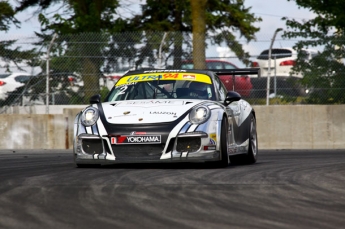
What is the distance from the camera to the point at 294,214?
6.11m

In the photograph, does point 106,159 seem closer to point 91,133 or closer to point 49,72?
point 91,133

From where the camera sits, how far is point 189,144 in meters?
10.2

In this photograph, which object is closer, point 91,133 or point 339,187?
point 339,187

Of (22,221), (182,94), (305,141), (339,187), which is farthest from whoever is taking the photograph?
(305,141)

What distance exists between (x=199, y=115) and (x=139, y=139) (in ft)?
2.23

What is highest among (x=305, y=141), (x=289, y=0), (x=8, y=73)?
(x=289, y=0)

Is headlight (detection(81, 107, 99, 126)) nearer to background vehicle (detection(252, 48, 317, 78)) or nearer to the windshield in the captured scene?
the windshield

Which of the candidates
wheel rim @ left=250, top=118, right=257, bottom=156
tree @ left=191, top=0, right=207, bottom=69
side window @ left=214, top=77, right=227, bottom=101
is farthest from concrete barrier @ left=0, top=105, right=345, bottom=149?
side window @ left=214, top=77, right=227, bottom=101

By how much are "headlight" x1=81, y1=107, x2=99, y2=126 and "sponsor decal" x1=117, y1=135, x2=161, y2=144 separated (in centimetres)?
42

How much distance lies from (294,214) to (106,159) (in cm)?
430

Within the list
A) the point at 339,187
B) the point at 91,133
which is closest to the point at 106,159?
the point at 91,133

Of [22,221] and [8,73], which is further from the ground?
[8,73]

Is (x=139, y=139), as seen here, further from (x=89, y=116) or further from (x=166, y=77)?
(x=166, y=77)

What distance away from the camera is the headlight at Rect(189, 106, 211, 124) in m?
10.2
